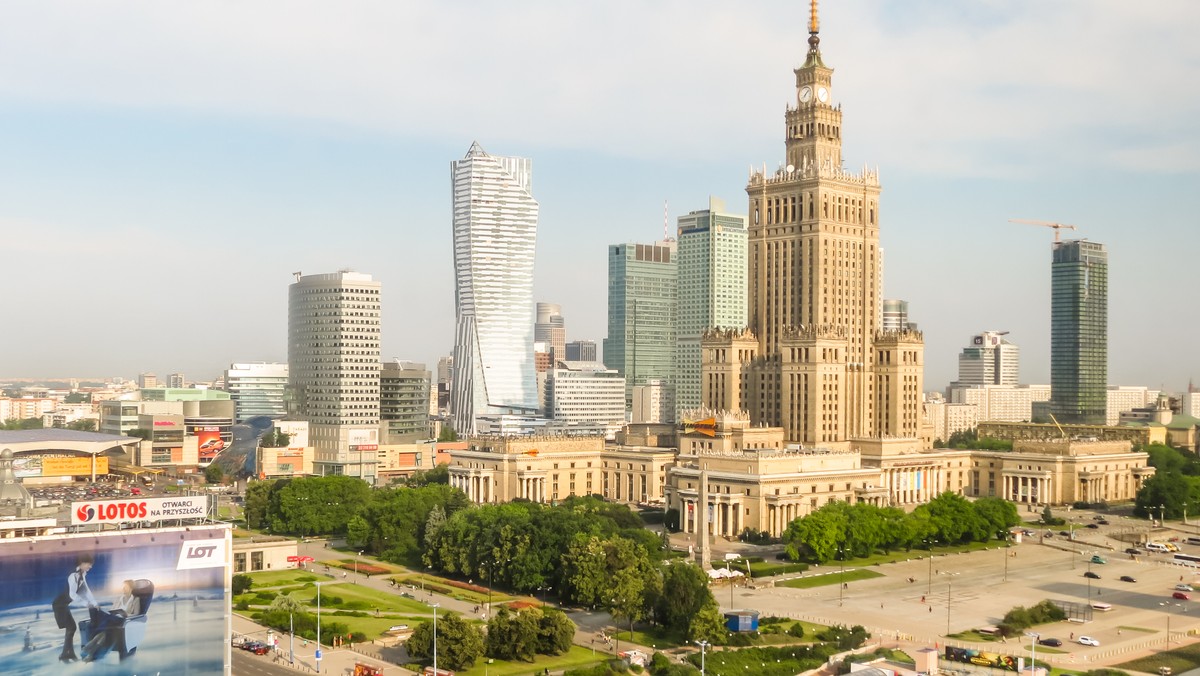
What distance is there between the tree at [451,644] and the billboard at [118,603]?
59.3 feet

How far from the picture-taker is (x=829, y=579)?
133250mm

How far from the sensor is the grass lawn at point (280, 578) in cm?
12750

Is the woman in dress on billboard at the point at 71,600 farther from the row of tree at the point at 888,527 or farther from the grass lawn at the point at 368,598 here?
the row of tree at the point at 888,527

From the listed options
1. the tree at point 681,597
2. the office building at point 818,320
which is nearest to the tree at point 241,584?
Answer: the tree at point 681,597

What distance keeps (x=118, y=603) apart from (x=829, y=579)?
77.4 meters

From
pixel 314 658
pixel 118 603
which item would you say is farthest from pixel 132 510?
pixel 314 658

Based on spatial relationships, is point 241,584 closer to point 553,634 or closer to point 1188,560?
point 553,634

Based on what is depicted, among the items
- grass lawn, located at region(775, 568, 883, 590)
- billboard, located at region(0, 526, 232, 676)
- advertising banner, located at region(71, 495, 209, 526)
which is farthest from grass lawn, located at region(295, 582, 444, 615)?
grass lawn, located at region(775, 568, 883, 590)

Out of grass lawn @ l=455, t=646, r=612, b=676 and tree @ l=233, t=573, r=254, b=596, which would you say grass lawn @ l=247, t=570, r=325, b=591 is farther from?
grass lawn @ l=455, t=646, r=612, b=676

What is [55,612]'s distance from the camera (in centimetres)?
7556

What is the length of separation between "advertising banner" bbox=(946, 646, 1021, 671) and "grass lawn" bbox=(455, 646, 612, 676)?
86.7ft

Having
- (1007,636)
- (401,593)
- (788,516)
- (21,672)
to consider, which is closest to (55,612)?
(21,672)

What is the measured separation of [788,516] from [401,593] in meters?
57.0

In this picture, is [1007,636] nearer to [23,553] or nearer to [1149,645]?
[1149,645]
